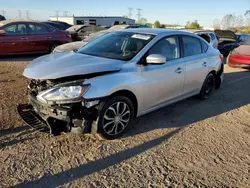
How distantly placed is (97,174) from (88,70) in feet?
4.59

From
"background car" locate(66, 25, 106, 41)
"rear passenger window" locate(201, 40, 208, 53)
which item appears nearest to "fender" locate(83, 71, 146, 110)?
"rear passenger window" locate(201, 40, 208, 53)

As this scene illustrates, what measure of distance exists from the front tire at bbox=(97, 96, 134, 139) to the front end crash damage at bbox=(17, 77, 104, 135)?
0.12 m

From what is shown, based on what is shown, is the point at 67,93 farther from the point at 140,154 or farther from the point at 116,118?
the point at 140,154

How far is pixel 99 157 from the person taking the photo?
3.31 m

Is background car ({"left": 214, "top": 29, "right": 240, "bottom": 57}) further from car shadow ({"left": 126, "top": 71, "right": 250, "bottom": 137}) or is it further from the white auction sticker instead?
the white auction sticker

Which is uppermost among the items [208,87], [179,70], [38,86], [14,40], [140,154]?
[14,40]

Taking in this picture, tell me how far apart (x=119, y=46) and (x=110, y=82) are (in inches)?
42.7

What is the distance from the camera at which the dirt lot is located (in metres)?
2.91

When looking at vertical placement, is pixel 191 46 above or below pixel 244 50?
above

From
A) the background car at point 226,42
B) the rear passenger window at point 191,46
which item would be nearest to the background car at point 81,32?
the background car at point 226,42

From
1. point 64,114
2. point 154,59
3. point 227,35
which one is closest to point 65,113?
point 64,114

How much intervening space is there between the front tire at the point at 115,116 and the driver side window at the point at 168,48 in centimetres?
99

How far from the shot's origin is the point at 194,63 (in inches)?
199

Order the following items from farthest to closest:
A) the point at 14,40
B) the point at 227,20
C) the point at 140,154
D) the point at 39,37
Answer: the point at 227,20, the point at 39,37, the point at 14,40, the point at 140,154
